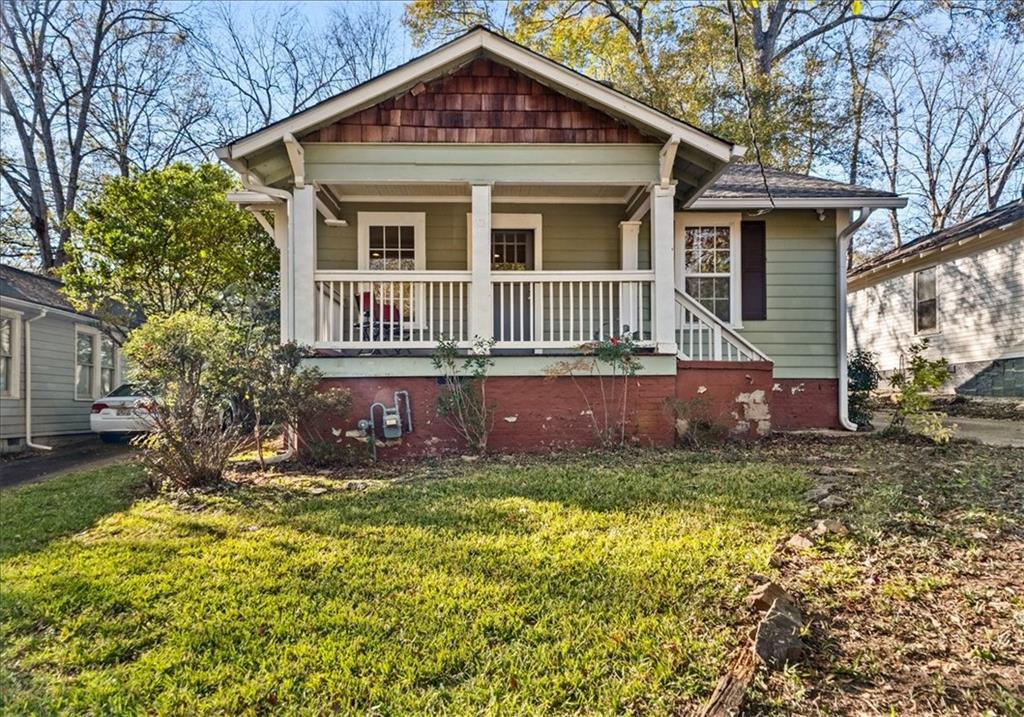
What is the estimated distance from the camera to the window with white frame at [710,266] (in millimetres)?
9703

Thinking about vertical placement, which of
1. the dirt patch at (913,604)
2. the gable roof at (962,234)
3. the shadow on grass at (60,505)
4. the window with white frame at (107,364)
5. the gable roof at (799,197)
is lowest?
the shadow on grass at (60,505)

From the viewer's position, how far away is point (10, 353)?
37.0 ft

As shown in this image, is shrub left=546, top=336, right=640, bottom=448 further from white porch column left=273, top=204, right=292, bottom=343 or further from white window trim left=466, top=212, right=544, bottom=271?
white porch column left=273, top=204, right=292, bottom=343

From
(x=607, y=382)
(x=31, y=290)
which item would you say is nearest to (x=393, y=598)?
(x=607, y=382)

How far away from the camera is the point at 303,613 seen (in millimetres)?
3139

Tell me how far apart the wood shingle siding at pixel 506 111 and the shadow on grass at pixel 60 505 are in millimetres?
5476

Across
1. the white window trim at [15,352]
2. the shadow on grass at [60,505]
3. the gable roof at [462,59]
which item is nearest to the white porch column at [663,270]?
the gable roof at [462,59]

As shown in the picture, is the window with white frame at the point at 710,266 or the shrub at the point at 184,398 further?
the window with white frame at the point at 710,266

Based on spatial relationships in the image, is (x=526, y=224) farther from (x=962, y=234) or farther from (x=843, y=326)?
(x=962, y=234)

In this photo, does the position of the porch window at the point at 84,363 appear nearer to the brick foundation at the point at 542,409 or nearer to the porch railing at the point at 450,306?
the porch railing at the point at 450,306

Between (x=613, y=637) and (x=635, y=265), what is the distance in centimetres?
730

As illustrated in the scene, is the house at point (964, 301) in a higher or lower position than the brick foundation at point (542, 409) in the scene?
higher

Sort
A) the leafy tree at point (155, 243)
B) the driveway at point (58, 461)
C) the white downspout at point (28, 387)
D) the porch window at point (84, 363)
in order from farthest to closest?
the porch window at point (84, 363)
the white downspout at point (28, 387)
the leafy tree at point (155, 243)
the driveway at point (58, 461)

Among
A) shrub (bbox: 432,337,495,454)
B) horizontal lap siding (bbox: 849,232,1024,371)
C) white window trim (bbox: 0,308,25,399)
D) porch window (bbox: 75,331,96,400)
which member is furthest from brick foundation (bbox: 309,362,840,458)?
porch window (bbox: 75,331,96,400)
